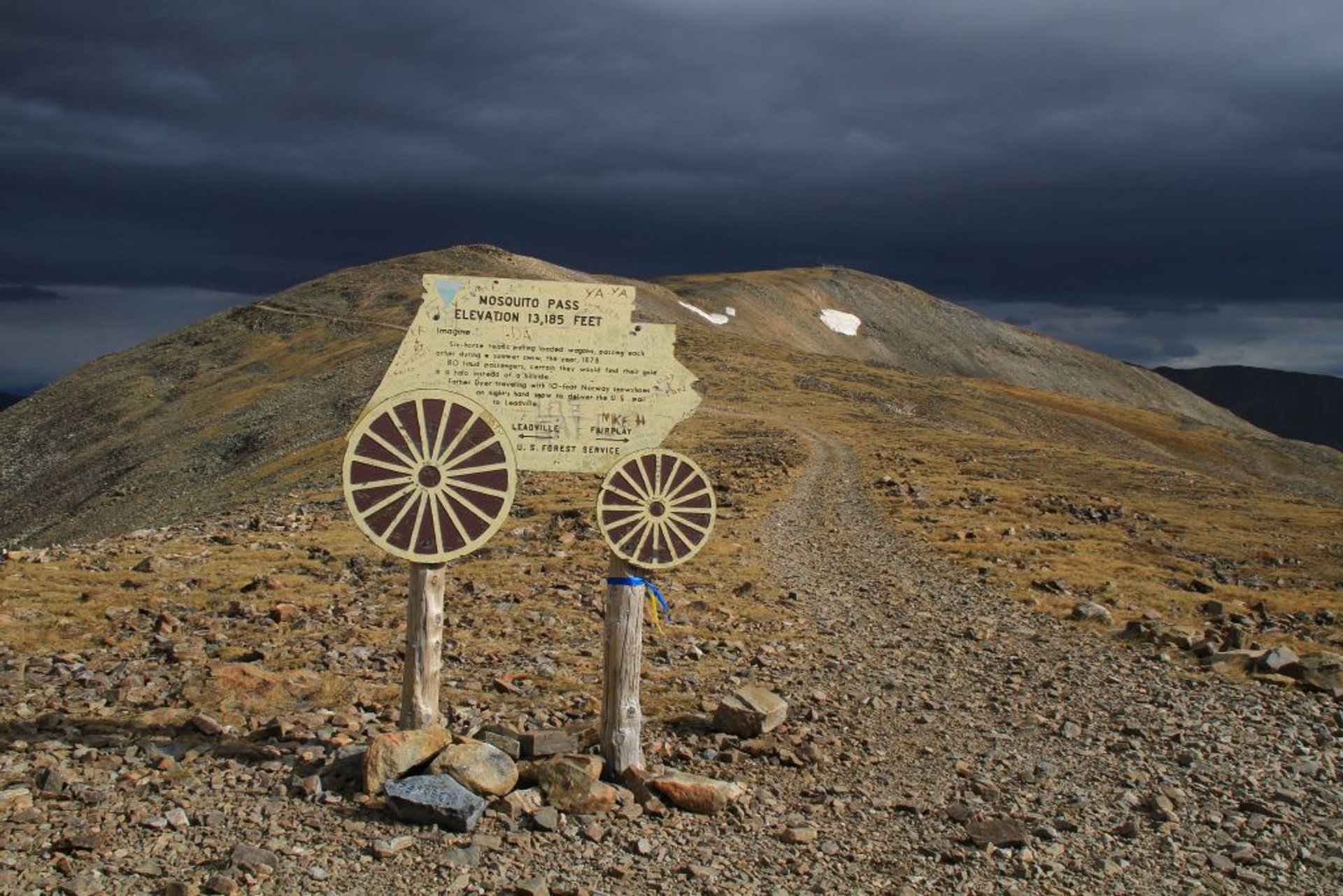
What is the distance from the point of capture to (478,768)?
1041 cm

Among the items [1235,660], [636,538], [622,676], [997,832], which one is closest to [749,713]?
[622,676]

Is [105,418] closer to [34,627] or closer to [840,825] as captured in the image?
[34,627]

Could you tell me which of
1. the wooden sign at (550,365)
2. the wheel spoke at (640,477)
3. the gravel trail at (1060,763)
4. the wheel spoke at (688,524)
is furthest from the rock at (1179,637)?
the wooden sign at (550,365)

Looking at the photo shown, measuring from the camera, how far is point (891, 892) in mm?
9102

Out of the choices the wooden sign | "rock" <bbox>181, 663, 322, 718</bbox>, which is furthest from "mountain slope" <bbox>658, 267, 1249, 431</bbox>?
the wooden sign

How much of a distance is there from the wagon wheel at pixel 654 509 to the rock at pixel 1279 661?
10295 mm

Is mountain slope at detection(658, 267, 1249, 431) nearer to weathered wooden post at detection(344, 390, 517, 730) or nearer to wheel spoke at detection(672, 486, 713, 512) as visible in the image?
wheel spoke at detection(672, 486, 713, 512)

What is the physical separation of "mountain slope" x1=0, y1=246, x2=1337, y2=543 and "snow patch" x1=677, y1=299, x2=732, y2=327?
7.90ft

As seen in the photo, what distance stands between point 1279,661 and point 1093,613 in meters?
4.55

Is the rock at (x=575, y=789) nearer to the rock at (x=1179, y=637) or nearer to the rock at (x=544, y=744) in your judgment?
the rock at (x=544, y=744)

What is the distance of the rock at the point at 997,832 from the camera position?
1012 cm

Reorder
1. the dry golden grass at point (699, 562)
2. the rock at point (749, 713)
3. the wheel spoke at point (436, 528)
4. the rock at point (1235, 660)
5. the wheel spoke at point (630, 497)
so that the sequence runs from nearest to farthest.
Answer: the wheel spoke at point (436, 528)
the wheel spoke at point (630, 497)
the rock at point (749, 713)
the dry golden grass at point (699, 562)
the rock at point (1235, 660)

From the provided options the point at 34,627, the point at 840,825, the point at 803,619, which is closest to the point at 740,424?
the point at 803,619

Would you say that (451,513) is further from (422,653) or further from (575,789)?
(575,789)
